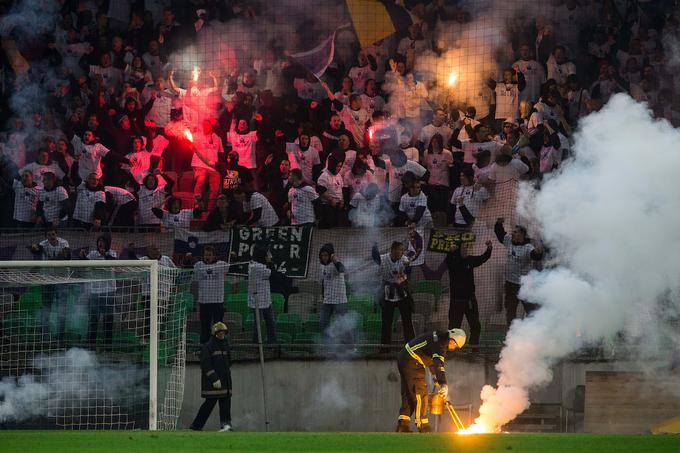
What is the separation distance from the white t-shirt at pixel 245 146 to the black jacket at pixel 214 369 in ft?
11.7

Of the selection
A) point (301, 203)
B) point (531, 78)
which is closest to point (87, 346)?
point (301, 203)

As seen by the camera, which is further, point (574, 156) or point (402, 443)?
point (574, 156)

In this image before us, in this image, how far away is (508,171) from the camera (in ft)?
45.9

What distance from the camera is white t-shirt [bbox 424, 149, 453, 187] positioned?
1451cm

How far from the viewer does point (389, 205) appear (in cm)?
1416

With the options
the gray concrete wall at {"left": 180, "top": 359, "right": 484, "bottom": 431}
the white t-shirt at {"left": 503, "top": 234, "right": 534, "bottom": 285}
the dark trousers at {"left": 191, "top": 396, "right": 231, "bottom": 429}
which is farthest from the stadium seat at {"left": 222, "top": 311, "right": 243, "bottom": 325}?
the white t-shirt at {"left": 503, "top": 234, "right": 534, "bottom": 285}

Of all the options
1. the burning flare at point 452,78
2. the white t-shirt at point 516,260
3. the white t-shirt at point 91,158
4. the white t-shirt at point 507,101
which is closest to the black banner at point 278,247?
the white t-shirt at point 516,260

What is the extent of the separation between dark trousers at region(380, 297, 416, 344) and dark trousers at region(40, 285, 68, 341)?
385 cm

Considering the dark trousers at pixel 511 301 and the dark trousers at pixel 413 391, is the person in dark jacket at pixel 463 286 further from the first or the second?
the dark trousers at pixel 413 391

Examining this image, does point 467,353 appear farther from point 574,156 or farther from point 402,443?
point 402,443

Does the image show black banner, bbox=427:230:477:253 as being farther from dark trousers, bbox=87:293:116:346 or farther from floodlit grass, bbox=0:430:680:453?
dark trousers, bbox=87:293:116:346

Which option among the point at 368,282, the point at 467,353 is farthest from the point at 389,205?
the point at 467,353

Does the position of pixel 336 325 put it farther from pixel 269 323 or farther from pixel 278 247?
pixel 278 247

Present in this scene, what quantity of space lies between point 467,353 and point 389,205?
2.19m
